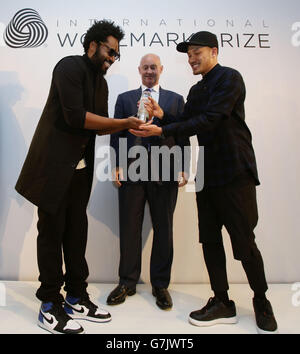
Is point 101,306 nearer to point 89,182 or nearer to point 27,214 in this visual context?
point 89,182

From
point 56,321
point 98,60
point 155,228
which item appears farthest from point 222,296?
point 98,60

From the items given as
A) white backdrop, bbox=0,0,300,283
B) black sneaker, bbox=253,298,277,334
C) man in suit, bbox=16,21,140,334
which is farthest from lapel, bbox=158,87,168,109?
black sneaker, bbox=253,298,277,334

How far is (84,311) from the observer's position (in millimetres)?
1668

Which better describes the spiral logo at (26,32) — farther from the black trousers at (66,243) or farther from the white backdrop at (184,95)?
the black trousers at (66,243)

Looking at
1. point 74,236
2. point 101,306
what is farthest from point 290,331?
point 74,236

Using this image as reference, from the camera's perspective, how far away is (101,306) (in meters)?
1.85

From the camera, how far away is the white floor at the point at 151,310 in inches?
61.6

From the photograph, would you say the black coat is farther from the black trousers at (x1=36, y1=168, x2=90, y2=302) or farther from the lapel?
the lapel

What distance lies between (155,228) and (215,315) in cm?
66

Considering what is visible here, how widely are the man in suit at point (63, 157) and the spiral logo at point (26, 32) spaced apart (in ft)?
3.46

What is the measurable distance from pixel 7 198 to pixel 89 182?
41.8 inches

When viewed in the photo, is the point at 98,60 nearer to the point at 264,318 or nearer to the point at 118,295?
the point at 118,295

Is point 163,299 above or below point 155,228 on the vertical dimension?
below

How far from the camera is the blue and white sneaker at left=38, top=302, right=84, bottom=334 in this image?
1482mm
